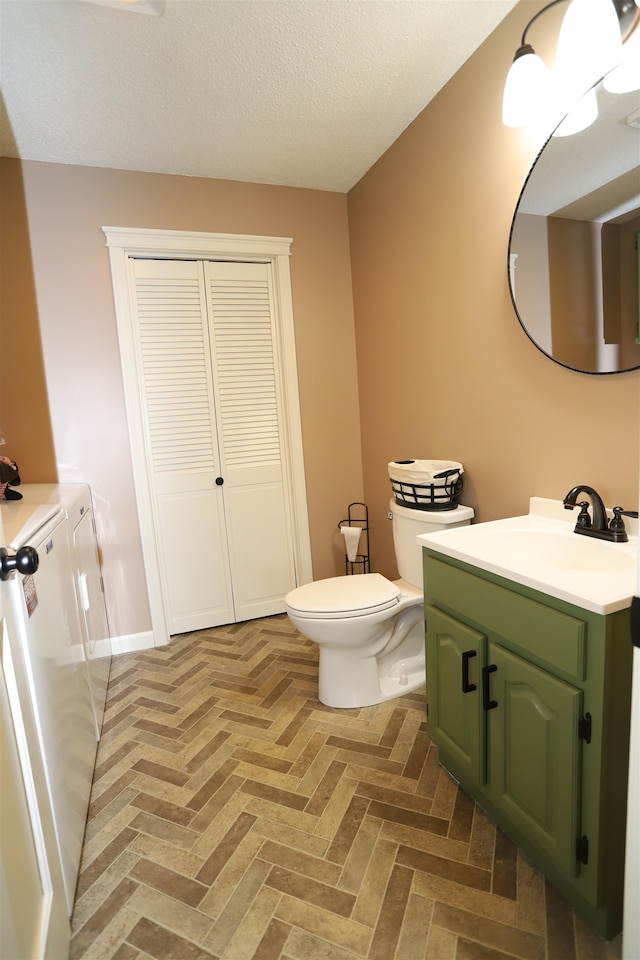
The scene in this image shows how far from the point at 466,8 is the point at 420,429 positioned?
60.9 inches

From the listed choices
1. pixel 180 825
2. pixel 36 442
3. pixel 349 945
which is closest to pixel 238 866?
pixel 180 825

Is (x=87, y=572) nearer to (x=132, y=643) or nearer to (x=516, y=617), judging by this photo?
(x=132, y=643)

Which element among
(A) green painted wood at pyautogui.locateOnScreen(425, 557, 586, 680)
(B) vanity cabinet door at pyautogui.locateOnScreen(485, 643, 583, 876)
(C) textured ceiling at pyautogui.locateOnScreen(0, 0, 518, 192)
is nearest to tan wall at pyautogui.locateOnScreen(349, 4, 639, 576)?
(C) textured ceiling at pyautogui.locateOnScreen(0, 0, 518, 192)

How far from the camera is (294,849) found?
142 centimetres

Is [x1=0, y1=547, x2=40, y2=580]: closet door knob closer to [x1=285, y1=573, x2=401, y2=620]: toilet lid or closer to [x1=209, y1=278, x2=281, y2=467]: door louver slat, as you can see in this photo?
[x1=285, y1=573, x2=401, y2=620]: toilet lid

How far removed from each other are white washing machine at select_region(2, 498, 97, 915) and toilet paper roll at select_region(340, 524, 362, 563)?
61.6 inches

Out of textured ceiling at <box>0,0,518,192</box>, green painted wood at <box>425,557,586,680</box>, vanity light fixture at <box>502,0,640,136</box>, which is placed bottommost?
green painted wood at <box>425,557,586,680</box>

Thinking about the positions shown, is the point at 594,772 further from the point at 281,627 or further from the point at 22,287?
the point at 22,287

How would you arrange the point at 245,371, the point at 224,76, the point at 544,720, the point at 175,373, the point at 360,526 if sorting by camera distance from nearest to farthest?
the point at 544,720, the point at 224,76, the point at 175,373, the point at 245,371, the point at 360,526

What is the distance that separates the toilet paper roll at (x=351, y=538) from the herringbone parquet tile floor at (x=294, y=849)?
0.97 m

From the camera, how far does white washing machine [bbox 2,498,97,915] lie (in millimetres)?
1067

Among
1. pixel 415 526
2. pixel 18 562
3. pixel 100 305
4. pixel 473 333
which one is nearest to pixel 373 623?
pixel 415 526

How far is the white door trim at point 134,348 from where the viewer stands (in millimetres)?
2557

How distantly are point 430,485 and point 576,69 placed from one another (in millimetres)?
1379
